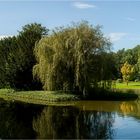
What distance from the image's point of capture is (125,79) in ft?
318

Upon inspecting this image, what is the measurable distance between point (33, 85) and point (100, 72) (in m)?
16.5

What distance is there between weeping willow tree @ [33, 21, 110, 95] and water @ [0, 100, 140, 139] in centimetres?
1172

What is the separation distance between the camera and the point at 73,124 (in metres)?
26.6

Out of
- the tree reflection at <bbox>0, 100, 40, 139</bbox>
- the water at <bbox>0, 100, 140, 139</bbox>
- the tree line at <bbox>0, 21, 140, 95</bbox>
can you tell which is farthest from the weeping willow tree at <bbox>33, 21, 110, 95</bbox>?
the tree reflection at <bbox>0, 100, 40, 139</bbox>

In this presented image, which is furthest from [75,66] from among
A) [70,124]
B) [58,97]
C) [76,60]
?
[70,124]

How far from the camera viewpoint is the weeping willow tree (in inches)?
1847

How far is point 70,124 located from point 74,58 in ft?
69.6

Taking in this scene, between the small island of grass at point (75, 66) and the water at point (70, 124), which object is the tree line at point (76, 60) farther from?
the water at point (70, 124)

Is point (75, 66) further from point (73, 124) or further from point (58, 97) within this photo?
point (73, 124)

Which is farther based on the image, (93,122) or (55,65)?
(55,65)

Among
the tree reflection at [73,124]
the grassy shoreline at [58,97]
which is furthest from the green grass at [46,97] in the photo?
the tree reflection at [73,124]

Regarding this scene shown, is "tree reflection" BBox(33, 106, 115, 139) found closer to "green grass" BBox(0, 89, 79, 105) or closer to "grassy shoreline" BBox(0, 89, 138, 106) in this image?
"grassy shoreline" BBox(0, 89, 138, 106)

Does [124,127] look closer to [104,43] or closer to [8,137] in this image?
[8,137]

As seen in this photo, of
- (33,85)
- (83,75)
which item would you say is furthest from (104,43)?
(33,85)
